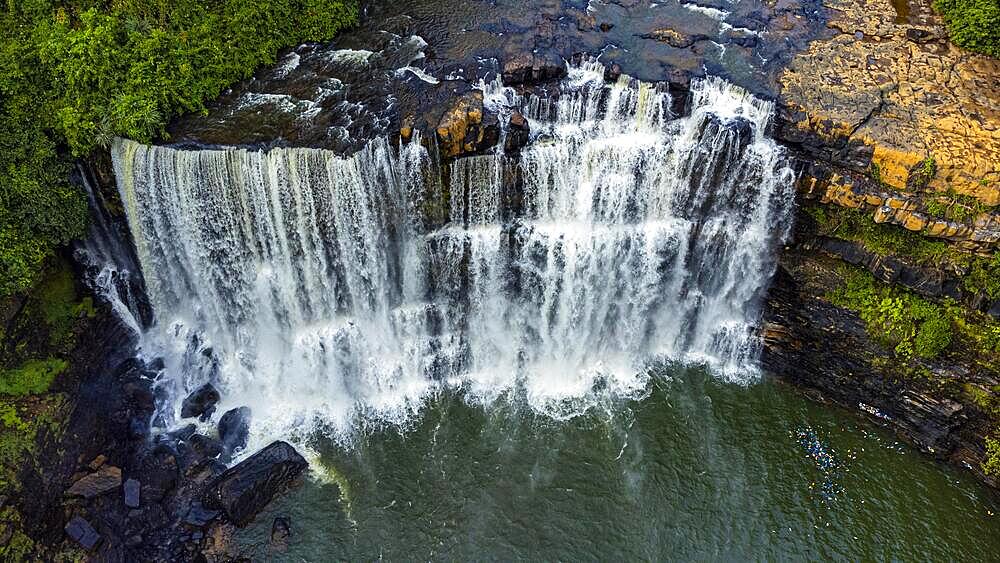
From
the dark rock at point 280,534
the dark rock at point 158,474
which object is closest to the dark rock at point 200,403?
the dark rock at point 158,474

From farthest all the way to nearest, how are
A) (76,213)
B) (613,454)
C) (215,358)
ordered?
(215,358) < (613,454) < (76,213)

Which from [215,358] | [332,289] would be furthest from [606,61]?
[215,358]

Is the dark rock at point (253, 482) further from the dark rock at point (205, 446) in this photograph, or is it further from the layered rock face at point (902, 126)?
the layered rock face at point (902, 126)

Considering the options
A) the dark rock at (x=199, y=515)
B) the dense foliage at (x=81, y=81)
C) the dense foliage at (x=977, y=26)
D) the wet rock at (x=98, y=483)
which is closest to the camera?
the wet rock at (x=98, y=483)

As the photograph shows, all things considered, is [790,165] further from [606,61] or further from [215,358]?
[215,358]

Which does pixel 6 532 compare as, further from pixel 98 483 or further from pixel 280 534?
pixel 280 534

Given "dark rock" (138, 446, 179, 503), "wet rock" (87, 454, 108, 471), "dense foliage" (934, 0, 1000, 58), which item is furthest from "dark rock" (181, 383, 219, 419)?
"dense foliage" (934, 0, 1000, 58)

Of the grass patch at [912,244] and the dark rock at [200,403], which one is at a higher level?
the grass patch at [912,244]

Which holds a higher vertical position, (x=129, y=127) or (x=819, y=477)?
(x=129, y=127)

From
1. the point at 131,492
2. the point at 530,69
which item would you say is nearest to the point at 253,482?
the point at 131,492
